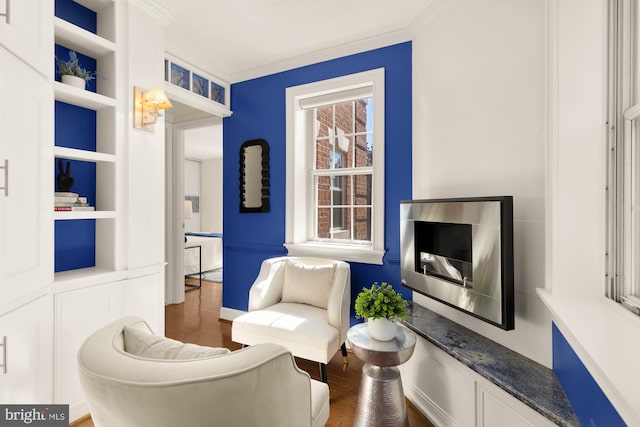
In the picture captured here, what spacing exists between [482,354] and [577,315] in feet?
2.08

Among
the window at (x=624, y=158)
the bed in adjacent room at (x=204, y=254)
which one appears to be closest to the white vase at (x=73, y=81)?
the window at (x=624, y=158)

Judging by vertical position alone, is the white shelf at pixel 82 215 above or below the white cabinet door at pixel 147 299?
above

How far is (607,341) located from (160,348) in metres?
1.37

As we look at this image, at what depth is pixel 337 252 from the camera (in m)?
2.91

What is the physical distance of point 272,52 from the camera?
9.98 feet

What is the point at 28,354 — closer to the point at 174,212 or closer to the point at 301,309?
the point at 301,309

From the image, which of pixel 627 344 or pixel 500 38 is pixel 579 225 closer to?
pixel 627 344

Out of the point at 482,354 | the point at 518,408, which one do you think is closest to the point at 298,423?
the point at 518,408

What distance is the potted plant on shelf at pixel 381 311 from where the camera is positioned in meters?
1.79

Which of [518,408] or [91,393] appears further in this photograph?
[518,408]

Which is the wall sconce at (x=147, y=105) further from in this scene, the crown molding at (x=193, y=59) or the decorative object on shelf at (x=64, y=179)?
the crown molding at (x=193, y=59)

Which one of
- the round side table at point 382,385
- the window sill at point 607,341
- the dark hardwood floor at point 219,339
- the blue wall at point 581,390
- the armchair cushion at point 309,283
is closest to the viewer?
the window sill at point 607,341

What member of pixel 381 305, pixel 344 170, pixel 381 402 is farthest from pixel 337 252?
pixel 381 402

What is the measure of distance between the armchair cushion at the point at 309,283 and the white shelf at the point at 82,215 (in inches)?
55.9
